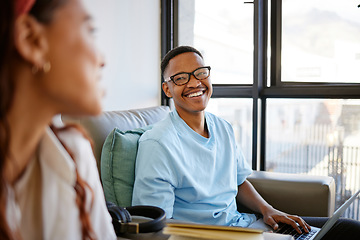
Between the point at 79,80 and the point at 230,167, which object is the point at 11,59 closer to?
the point at 79,80

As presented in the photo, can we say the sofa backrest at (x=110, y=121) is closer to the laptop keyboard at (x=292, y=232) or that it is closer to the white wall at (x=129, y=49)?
the white wall at (x=129, y=49)

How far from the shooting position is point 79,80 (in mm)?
519

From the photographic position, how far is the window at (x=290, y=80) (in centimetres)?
245

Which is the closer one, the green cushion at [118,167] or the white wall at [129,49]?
the green cushion at [118,167]

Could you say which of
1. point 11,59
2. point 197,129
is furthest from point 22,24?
point 197,129

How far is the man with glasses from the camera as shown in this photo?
1338 mm

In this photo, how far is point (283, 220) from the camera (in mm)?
Answer: 1519

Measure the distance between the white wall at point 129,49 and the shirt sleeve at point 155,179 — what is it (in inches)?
39.0

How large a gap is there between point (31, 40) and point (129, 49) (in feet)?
6.88

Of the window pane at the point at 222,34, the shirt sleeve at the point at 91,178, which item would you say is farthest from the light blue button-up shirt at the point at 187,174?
the window pane at the point at 222,34

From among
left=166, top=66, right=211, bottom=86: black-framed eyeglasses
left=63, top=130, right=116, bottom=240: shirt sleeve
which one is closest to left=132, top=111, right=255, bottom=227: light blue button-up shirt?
left=166, top=66, right=211, bottom=86: black-framed eyeglasses

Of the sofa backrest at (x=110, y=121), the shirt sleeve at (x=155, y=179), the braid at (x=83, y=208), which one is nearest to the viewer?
the braid at (x=83, y=208)

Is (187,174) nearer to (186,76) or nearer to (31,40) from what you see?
(186,76)

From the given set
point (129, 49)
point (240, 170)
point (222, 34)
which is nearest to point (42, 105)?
point (240, 170)
